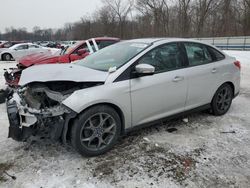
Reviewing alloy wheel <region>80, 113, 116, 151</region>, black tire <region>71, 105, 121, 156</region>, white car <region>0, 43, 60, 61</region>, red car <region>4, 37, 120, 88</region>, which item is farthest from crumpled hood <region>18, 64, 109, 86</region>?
white car <region>0, 43, 60, 61</region>

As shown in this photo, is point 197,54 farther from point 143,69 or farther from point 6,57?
point 6,57

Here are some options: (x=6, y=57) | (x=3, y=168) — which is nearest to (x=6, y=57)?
(x=6, y=57)

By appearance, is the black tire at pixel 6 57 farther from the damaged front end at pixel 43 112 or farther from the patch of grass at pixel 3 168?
the patch of grass at pixel 3 168

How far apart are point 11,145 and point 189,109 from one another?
296 cm

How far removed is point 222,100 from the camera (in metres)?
4.78

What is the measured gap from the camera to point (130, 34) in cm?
5084

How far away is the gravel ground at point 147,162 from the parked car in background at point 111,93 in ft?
0.99

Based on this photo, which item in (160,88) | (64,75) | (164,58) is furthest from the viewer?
(164,58)

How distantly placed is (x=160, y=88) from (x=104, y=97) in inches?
38.3

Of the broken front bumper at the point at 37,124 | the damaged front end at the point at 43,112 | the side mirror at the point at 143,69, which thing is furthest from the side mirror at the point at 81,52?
the broken front bumper at the point at 37,124

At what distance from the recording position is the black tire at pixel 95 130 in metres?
3.06

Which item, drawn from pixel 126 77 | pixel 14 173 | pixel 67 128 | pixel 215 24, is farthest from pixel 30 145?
pixel 215 24

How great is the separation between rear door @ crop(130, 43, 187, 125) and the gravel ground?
43cm

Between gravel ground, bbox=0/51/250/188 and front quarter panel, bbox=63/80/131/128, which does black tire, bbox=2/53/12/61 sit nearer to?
gravel ground, bbox=0/51/250/188
